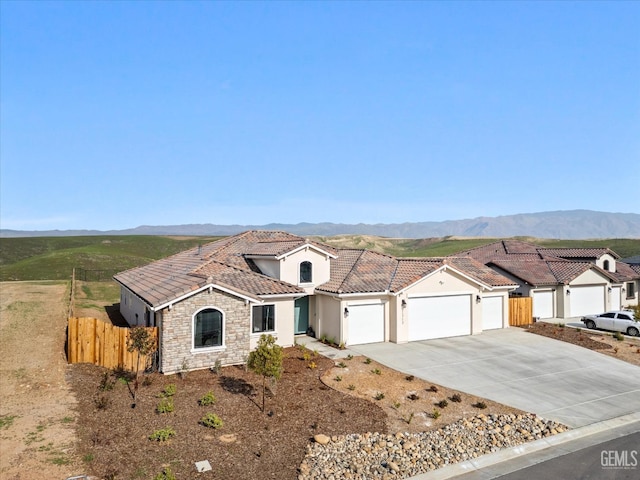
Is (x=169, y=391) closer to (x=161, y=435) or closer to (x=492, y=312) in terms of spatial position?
(x=161, y=435)

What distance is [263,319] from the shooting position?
71.5 feet

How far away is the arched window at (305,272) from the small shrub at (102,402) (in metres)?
12.9

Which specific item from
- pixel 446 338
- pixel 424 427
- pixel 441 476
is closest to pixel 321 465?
pixel 441 476

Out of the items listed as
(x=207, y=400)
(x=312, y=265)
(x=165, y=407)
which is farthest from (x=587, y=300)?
(x=165, y=407)

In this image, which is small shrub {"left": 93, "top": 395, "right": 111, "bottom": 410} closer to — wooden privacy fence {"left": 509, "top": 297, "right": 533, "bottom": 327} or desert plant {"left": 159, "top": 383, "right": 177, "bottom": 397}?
desert plant {"left": 159, "top": 383, "right": 177, "bottom": 397}

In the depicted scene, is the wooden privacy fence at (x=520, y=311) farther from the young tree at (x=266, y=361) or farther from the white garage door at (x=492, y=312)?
the young tree at (x=266, y=361)

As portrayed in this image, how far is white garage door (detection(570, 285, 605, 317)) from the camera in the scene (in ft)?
113

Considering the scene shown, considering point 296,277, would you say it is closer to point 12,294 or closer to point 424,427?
point 424,427

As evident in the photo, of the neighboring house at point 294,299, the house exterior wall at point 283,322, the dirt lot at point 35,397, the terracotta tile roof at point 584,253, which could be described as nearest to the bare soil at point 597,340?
the neighboring house at point 294,299

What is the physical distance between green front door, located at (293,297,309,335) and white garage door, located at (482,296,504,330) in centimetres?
1116

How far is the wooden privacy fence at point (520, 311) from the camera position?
99.6ft

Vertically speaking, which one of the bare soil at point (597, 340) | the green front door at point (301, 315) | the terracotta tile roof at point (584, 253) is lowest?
the bare soil at point (597, 340)

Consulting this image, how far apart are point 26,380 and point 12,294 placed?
20.3 m

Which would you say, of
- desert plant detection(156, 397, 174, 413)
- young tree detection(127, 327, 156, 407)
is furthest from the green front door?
desert plant detection(156, 397, 174, 413)
